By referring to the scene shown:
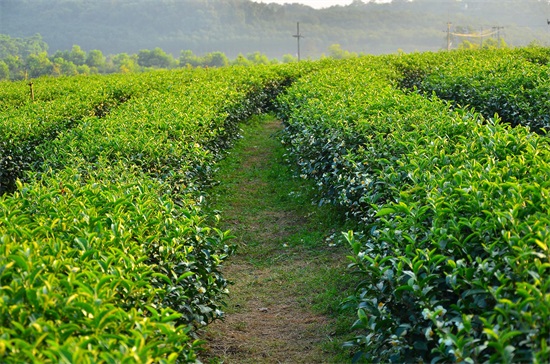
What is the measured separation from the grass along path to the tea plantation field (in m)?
0.33

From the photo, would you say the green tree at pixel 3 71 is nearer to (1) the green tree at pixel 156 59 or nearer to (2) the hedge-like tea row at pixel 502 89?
(1) the green tree at pixel 156 59

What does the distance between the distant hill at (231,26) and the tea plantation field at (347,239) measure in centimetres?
9583

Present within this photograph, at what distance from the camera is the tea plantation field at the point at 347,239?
242cm

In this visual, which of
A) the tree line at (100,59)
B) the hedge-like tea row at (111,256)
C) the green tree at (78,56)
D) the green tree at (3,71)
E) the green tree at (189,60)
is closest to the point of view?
the hedge-like tea row at (111,256)

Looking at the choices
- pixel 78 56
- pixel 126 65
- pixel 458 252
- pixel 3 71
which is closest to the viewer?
pixel 458 252

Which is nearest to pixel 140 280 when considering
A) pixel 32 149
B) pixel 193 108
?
pixel 193 108

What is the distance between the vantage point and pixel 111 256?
2928mm

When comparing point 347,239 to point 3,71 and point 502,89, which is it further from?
point 3,71

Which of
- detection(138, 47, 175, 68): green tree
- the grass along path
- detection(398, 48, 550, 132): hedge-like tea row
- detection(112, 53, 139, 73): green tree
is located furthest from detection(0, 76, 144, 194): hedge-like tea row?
detection(138, 47, 175, 68): green tree

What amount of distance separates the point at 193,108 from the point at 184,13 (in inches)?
4342

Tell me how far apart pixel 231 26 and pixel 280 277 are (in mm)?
111661

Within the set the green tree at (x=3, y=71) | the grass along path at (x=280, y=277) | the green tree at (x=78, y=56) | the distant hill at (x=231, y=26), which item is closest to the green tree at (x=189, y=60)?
the green tree at (x=78, y=56)

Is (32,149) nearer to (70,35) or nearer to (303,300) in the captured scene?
(303,300)

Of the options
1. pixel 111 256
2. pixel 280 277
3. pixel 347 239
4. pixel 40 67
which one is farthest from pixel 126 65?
pixel 111 256
